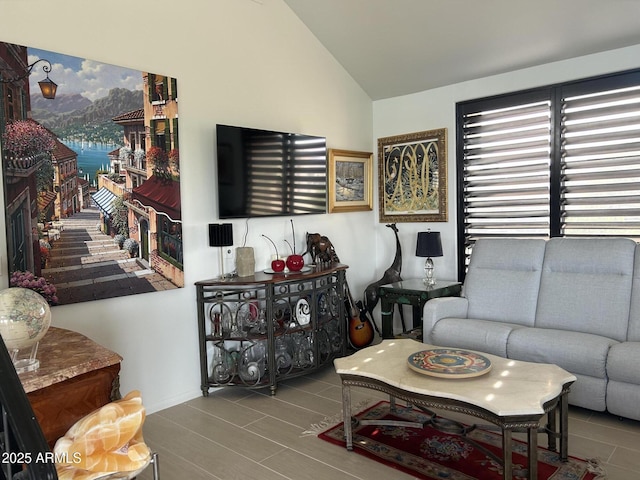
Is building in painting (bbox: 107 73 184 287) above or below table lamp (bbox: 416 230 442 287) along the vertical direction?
above

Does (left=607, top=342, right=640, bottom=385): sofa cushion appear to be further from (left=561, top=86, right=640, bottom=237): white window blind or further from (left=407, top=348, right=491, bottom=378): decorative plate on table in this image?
(left=561, top=86, right=640, bottom=237): white window blind

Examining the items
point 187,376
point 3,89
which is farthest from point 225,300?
point 3,89

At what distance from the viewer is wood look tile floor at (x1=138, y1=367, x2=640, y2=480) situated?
97.3 inches

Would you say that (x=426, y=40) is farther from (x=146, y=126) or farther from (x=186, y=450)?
(x=186, y=450)

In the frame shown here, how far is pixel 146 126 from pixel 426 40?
244 centimetres

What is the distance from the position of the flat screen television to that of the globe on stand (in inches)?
76.3

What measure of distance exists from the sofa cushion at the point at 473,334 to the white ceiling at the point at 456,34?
7.32ft

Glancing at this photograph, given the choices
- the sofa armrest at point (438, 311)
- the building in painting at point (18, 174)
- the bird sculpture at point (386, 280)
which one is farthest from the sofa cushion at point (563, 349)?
the building in painting at point (18, 174)

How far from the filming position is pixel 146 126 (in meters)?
3.24

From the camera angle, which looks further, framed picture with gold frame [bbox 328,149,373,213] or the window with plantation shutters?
framed picture with gold frame [bbox 328,149,373,213]

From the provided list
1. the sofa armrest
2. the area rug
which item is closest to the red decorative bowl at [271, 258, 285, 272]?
the sofa armrest

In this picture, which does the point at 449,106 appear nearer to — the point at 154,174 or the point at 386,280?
the point at 386,280

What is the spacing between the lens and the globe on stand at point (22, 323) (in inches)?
62.0

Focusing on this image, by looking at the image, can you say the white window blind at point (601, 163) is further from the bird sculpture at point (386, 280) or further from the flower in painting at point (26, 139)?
the flower in painting at point (26, 139)
